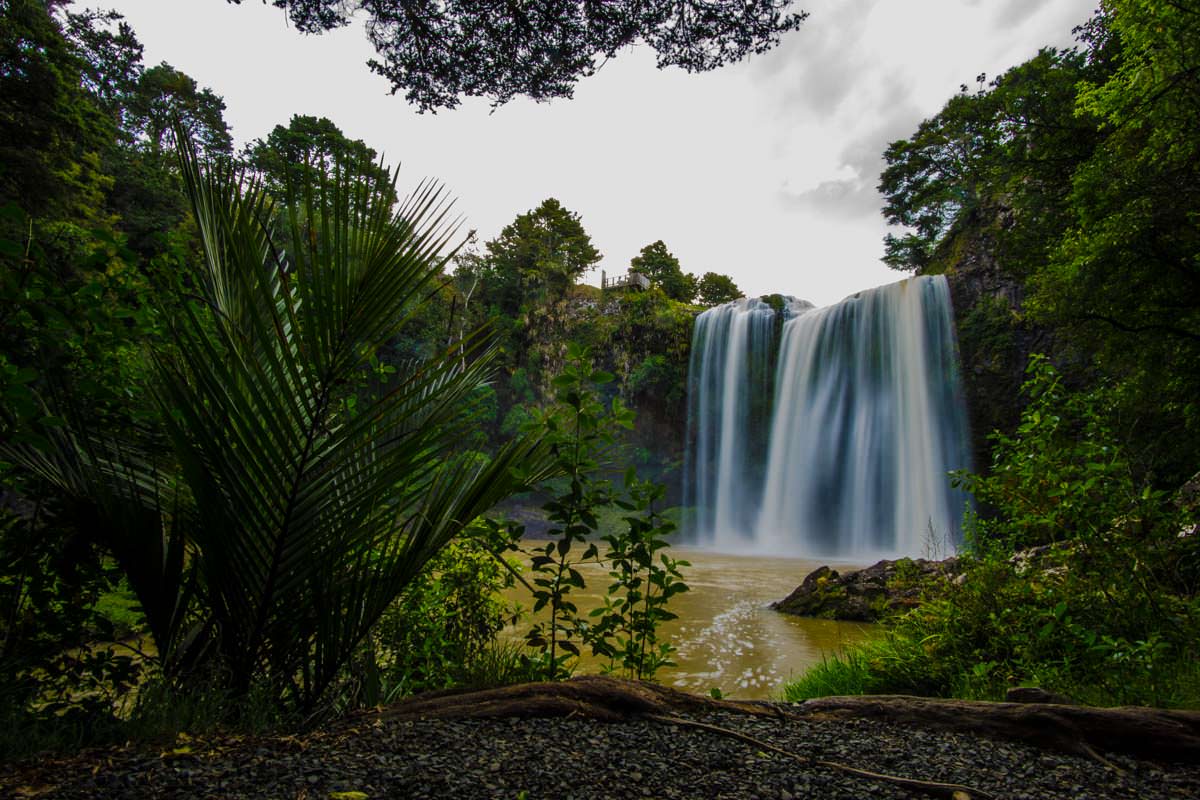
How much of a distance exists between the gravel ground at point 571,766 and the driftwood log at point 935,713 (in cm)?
6

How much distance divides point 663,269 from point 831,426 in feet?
62.7

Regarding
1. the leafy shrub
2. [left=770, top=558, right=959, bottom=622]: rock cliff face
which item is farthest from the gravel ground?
[left=770, top=558, right=959, bottom=622]: rock cliff face

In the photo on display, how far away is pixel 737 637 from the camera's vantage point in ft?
19.5

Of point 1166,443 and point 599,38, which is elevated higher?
point 599,38

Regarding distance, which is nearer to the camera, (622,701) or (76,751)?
(76,751)

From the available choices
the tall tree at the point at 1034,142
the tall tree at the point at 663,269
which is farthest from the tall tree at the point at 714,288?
the tall tree at the point at 1034,142

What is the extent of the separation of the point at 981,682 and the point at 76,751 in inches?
148

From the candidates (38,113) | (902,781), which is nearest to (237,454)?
(902,781)

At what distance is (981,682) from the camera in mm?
3100

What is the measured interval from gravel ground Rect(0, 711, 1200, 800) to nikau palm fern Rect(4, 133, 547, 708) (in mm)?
312

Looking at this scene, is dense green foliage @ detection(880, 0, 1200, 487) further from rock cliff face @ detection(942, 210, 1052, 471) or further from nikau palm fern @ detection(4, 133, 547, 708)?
rock cliff face @ detection(942, 210, 1052, 471)

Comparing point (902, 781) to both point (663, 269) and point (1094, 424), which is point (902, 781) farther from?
point (663, 269)

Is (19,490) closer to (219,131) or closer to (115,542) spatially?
(115,542)

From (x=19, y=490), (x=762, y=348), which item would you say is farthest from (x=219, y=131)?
(x=19, y=490)
